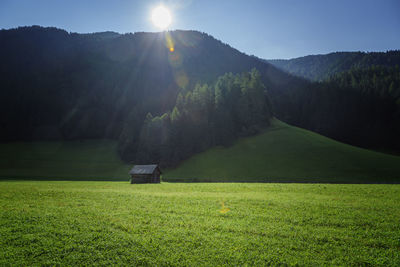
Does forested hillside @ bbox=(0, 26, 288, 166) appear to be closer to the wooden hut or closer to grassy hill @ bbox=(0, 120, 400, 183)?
grassy hill @ bbox=(0, 120, 400, 183)

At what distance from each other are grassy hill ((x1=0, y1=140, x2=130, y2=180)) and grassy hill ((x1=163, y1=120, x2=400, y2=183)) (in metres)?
22.2

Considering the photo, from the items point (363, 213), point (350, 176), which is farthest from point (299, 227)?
point (350, 176)

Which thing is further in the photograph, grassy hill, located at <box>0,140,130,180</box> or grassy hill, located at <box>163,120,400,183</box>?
grassy hill, located at <box>0,140,130,180</box>

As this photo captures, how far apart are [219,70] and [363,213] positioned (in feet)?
628

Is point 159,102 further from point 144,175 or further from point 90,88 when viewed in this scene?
point 144,175

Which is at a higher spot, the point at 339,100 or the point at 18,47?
the point at 18,47

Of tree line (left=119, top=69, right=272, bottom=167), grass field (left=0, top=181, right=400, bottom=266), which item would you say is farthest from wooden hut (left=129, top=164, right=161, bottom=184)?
grass field (left=0, top=181, right=400, bottom=266)

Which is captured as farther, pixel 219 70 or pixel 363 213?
pixel 219 70

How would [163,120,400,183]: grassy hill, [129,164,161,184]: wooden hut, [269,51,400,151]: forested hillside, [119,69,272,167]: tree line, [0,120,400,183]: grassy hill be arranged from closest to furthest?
[129,164,161,184]: wooden hut
[163,120,400,183]: grassy hill
[0,120,400,183]: grassy hill
[119,69,272,167]: tree line
[269,51,400,151]: forested hillside

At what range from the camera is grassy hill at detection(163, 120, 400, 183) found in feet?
167

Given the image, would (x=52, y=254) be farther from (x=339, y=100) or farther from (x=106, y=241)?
(x=339, y=100)

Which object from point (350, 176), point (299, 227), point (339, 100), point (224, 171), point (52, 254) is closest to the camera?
point (52, 254)

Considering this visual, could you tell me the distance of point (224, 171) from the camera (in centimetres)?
6100

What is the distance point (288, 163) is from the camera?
5916 centimetres
